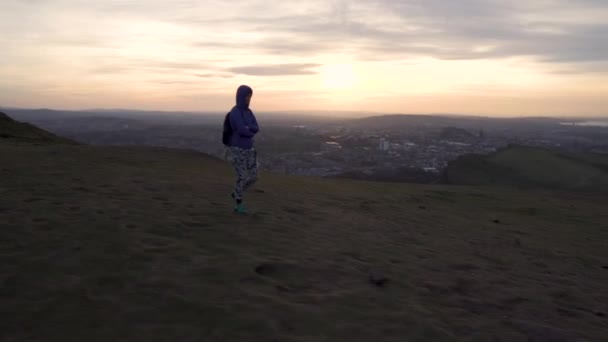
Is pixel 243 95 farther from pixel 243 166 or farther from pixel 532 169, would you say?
pixel 532 169

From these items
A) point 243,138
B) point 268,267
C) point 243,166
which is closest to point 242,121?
point 243,138

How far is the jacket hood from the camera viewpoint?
24.8 feet

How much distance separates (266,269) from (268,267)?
6 centimetres

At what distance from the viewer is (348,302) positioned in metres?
4.58

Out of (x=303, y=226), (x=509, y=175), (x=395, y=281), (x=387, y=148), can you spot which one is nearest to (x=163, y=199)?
(x=303, y=226)

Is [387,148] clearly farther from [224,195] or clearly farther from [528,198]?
[224,195]

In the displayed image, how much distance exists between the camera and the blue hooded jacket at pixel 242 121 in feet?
24.9

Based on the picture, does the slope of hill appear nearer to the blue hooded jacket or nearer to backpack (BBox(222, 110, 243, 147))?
backpack (BBox(222, 110, 243, 147))

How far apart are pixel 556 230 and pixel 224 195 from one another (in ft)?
24.2

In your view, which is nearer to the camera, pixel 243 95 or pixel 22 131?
pixel 243 95

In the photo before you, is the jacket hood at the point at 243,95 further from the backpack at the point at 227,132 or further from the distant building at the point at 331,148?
the distant building at the point at 331,148

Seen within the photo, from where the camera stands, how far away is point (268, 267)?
5.50 m

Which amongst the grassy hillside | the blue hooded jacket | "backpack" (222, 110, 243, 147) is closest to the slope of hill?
the grassy hillside

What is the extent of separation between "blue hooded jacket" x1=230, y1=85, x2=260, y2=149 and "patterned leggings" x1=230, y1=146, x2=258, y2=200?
11 centimetres
